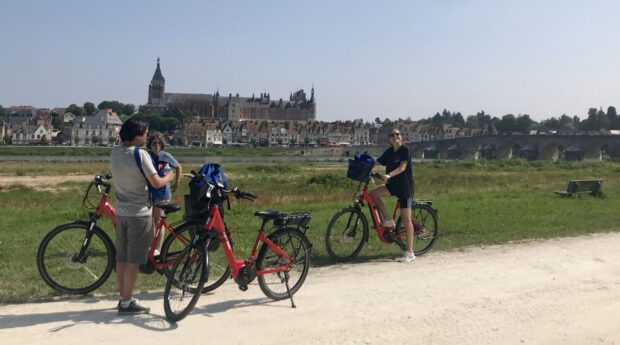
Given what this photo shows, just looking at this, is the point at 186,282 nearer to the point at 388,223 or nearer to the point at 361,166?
the point at 361,166

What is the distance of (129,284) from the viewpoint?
5.14 m

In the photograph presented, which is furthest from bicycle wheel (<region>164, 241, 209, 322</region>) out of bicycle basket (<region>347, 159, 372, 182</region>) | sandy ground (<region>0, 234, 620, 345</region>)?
bicycle basket (<region>347, 159, 372, 182</region>)

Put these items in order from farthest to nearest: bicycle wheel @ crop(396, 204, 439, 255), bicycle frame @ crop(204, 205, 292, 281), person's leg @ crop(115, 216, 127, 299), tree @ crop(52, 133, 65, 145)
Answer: tree @ crop(52, 133, 65, 145), bicycle wheel @ crop(396, 204, 439, 255), bicycle frame @ crop(204, 205, 292, 281), person's leg @ crop(115, 216, 127, 299)

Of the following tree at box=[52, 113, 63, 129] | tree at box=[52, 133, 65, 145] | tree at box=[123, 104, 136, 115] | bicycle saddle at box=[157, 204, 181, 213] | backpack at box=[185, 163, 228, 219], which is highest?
tree at box=[123, 104, 136, 115]

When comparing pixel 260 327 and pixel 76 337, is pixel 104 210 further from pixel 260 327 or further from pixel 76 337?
pixel 260 327

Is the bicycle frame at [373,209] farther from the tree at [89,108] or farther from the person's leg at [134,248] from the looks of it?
the tree at [89,108]

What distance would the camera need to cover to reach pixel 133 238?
5.13 m

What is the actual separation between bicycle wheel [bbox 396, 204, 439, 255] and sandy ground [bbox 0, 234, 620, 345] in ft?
4.00

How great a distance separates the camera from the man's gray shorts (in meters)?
5.12

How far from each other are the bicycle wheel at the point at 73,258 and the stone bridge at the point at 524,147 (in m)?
102

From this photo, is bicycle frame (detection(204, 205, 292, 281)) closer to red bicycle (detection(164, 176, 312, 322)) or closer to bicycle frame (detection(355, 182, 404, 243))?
red bicycle (detection(164, 176, 312, 322))

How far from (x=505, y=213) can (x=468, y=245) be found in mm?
4484

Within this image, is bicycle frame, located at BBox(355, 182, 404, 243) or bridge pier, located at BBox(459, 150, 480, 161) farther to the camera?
bridge pier, located at BBox(459, 150, 480, 161)

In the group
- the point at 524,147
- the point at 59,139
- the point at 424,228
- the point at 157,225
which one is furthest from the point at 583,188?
the point at 59,139
